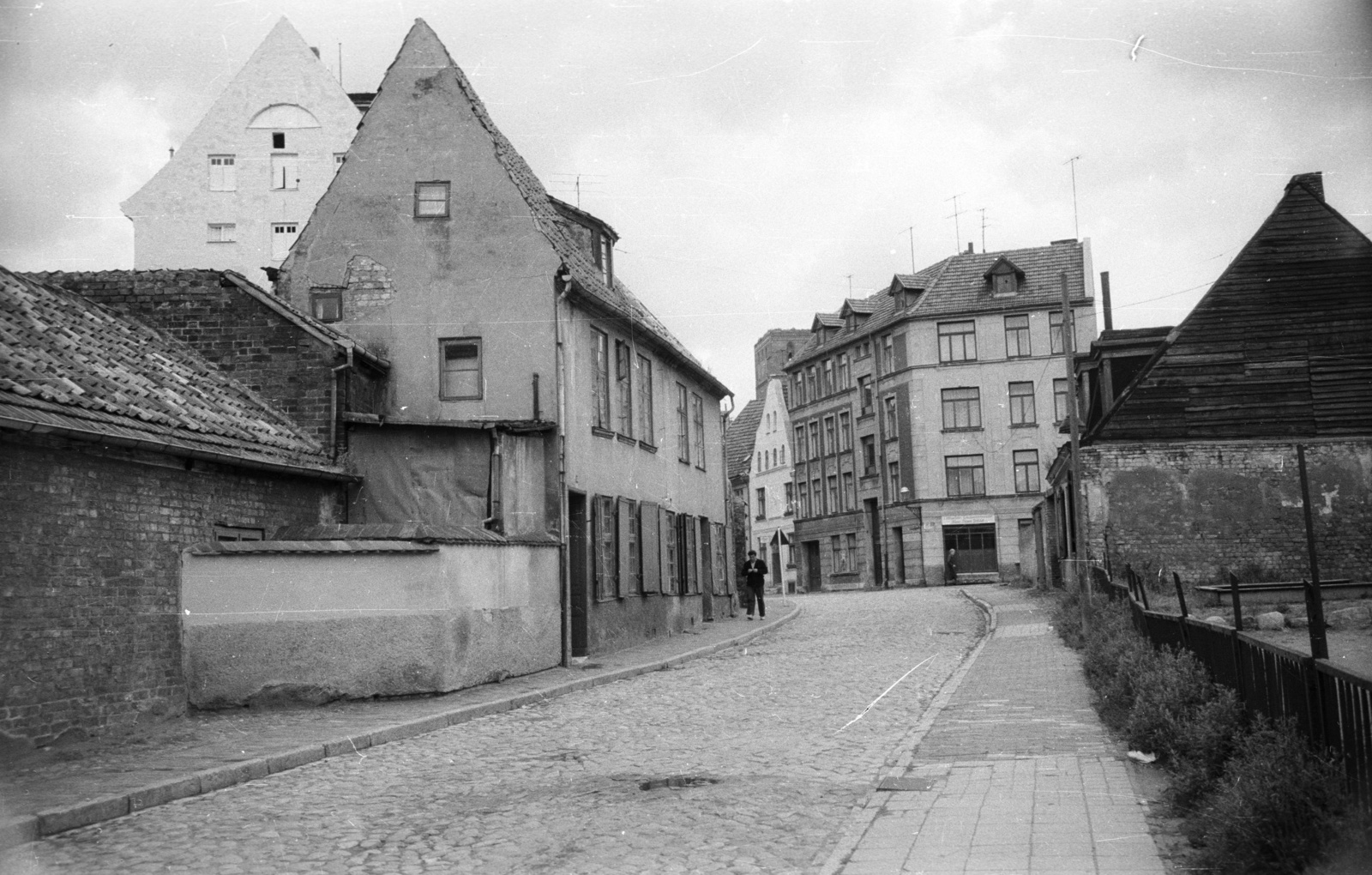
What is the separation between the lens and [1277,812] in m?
5.42

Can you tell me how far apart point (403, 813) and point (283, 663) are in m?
7.15

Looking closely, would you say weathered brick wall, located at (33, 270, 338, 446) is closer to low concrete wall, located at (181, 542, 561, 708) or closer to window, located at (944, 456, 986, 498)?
low concrete wall, located at (181, 542, 561, 708)

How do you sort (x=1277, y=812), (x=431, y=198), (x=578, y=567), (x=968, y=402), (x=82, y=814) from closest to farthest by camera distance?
(x=1277, y=812), (x=82, y=814), (x=431, y=198), (x=578, y=567), (x=968, y=402)

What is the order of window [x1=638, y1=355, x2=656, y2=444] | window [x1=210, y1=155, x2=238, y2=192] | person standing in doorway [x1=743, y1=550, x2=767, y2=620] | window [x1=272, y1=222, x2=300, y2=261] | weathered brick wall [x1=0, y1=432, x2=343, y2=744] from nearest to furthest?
weathered brick wall [x1=0, y1=432, x2=343, y2=744] → window [x1=638, y1=355, x2=656, y2=444] → person standing in doorway [x1=743, y1=550, x2=767, y2=620] → window [x1=210, y1=155, x2=238, y2=192] → window [x1=272, y1=222, x2=300, y2=261]

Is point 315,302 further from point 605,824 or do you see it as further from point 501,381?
point 605,824

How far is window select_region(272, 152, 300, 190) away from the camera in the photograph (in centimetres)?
4041

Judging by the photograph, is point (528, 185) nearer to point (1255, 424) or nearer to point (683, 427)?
point (683, 427)

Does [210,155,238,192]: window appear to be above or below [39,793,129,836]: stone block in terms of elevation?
above

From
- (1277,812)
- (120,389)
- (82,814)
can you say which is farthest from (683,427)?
(1277,812)

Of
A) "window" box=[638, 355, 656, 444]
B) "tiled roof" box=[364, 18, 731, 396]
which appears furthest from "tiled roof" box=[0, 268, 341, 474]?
"window" box=[638, 355, 656, 444]

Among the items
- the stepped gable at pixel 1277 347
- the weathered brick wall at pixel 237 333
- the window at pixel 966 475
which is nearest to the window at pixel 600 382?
the weathered brick wall at pixel 237 333

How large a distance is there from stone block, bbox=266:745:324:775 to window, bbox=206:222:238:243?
1247 inches

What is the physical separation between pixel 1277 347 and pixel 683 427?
1283 cm

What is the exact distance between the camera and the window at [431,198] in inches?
843
